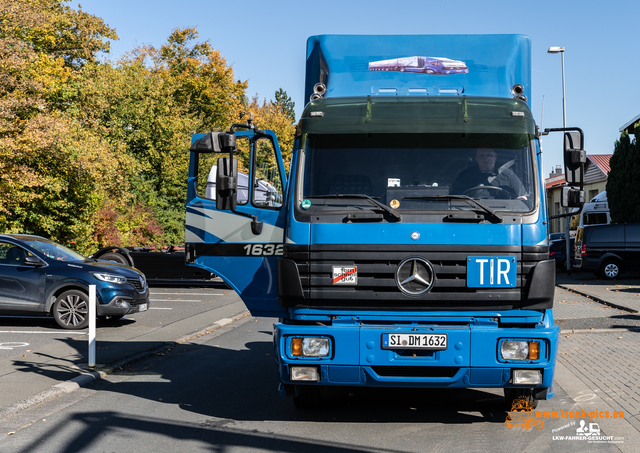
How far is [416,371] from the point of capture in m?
5.59

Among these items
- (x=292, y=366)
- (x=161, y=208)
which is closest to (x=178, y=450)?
(x=292, y=366)

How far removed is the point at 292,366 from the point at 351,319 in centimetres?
62

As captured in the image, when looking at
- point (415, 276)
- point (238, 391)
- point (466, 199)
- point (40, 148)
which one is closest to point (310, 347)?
point (415, 276)

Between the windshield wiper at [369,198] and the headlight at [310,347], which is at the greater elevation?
the windshield wiper at [369,198]

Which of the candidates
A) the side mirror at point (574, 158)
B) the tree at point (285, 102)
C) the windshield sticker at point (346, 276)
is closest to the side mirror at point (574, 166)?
the side mirror at point (574, 158)

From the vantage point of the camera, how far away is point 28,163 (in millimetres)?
22406

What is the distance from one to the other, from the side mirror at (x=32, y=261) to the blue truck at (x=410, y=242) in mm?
7416

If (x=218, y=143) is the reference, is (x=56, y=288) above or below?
below

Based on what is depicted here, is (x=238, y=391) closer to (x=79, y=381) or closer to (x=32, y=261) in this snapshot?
(x=79, y=381)

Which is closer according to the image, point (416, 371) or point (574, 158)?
point (416, 371)

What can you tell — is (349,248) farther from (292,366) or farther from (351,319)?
(292,366)

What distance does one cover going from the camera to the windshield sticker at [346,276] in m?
5.62

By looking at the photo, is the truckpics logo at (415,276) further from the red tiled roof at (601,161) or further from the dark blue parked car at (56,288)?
the red tiled roof at (601,161)

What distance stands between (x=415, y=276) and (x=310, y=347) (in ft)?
3.37
